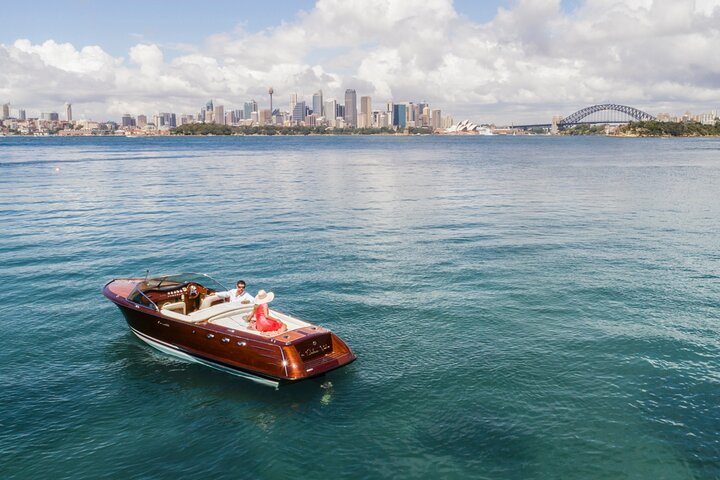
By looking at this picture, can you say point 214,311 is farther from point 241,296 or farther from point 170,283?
point 170,283

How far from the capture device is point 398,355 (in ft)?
67.8

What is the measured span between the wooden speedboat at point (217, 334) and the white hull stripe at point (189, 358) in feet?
0.12

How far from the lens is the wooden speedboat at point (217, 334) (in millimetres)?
18203

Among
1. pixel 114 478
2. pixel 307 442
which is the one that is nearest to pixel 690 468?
pixel 307 442

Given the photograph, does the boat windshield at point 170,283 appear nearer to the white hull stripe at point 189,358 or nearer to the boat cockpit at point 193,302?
the boat cockpit at point 193,302

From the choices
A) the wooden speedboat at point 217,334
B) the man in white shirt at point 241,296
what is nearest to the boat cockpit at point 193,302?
the wooden speedboat at point 217,334

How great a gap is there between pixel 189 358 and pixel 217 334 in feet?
6.73

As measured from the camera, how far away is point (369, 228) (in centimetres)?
4325

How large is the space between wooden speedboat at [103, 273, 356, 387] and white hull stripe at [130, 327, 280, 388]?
0.12 ft

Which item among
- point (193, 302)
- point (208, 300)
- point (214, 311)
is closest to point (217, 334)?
point (214, 311)

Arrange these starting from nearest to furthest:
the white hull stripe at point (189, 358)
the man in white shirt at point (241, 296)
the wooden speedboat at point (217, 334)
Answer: the wooden speedboat at point (217, 334), the white hull stripe at point (189, 358), the man in white shirt at point (241, 296)

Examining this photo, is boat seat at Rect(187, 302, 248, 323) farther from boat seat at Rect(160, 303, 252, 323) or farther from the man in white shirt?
the man in white shirt

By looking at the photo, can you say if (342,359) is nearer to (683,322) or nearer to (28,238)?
(683,322)

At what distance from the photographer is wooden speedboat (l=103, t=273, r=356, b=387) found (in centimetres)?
1820
